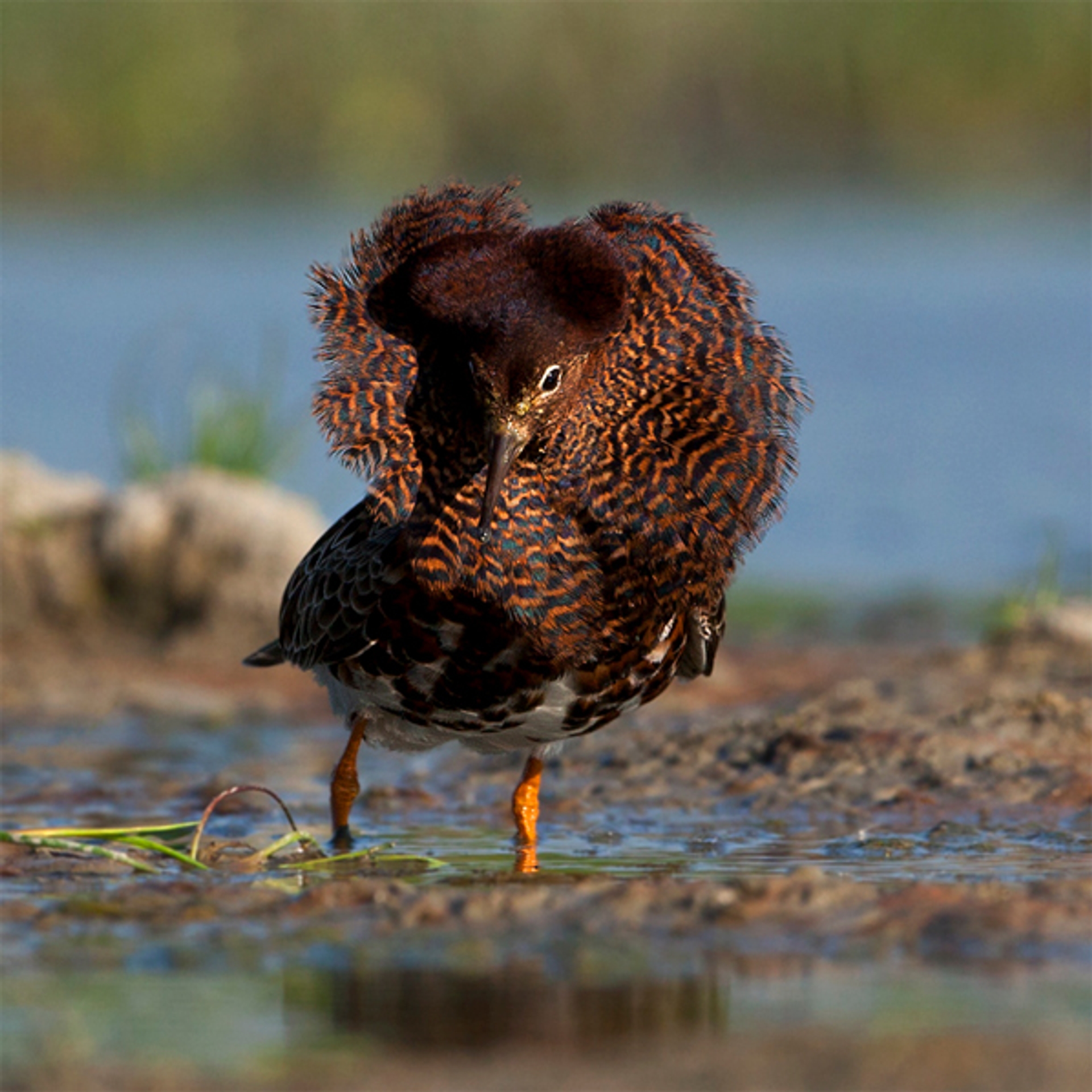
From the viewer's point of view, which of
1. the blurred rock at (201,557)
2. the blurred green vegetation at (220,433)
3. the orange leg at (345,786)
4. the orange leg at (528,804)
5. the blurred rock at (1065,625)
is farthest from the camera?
the blurred green vegetation at (220,433)

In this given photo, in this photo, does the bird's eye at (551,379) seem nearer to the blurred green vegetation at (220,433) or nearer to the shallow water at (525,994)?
the shallow water at (525,994)

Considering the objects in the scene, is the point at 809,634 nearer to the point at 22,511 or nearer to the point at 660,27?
Answer: the point at 22,511

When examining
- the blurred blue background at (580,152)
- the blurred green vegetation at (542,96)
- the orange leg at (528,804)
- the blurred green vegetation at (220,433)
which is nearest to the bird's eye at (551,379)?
the orange leg at (528,804)

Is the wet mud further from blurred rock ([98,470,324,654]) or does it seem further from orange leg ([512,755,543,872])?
blurred rock ([98,470,324,654])

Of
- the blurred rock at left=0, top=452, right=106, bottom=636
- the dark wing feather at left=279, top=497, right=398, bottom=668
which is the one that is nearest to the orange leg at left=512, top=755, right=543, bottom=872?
the dark wing feather at left=279, top=497, right=398, bottom=668

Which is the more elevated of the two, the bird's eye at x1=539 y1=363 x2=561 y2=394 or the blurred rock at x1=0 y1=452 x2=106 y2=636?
the blurred rock at x1=0 y1=452 x2=106 y2=636

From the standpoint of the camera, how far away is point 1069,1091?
13.0 feet

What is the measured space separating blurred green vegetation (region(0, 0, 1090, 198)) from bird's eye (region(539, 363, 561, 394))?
20.5 m

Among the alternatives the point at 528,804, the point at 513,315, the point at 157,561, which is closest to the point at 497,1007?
the point at 513,315

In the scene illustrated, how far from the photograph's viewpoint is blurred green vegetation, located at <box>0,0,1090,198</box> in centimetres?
2622

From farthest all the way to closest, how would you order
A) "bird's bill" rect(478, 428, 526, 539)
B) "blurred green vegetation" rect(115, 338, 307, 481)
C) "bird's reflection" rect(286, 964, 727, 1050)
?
"blurred green vegetation" rect(115, 338, 307, 481)
"bird's bill" rect(478, 428, 526, 539)
"bird's reflection" rect(286, 964, 727, 1050)

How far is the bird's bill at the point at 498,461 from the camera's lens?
5574 millimetres

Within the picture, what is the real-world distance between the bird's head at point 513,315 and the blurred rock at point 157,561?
17.9 feet

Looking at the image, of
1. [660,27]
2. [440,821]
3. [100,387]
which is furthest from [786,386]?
[660,27]
